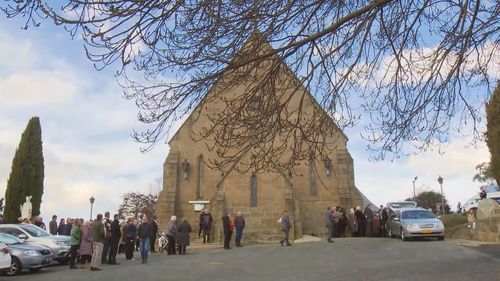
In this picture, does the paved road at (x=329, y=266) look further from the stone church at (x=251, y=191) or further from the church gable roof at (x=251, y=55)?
the stone church at (x=251, y=191)

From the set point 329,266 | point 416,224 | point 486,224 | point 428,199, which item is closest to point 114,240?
point 329,266

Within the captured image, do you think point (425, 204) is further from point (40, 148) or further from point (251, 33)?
point (251, 33)

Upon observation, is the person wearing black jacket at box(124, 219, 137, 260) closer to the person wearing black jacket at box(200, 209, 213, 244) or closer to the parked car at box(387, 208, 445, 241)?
the person wearing black jacket at box(200, 209, 213, 244)

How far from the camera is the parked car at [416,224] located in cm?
2252

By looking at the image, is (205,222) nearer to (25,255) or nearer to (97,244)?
(97,244)

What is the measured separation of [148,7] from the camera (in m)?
7.71

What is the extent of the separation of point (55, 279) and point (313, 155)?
836 centimetres

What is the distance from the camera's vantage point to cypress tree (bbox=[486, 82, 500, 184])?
24.9m

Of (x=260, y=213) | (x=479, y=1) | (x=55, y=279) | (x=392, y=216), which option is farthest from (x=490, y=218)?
(x=55, y=279)

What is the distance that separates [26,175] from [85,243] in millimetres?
22307

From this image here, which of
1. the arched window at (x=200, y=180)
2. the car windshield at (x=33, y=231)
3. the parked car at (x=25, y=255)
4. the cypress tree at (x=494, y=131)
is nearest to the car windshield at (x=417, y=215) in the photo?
the cypress tree at (x=494, y=131)

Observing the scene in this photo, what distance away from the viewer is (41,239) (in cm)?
1927

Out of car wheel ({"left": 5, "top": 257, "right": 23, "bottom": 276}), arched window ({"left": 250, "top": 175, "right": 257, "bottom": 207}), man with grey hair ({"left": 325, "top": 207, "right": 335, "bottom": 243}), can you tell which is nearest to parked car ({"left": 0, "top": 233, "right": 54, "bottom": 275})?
car wheel ({"left": 5, "top": 257, "right": 23, "bottom": 276})

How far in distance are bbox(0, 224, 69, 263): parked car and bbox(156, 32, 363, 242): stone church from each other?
10.2 metres
